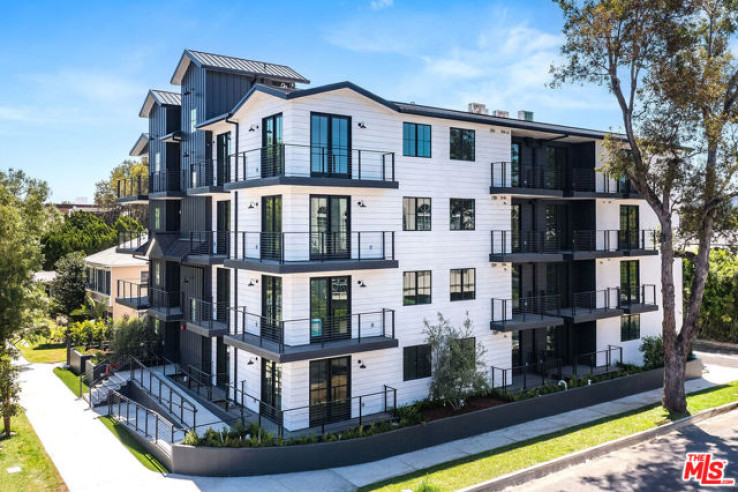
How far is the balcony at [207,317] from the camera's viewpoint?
62.1 ft

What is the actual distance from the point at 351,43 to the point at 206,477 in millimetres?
12896

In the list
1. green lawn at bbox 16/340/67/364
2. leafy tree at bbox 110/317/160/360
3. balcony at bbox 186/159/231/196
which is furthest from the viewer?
green lawn at bbox 16/340/67/364

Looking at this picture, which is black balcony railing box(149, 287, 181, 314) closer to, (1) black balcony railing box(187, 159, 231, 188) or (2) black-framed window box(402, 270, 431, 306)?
(1) black balcony railing box(187, 159, 231, 188)

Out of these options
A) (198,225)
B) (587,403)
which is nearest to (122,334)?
(198,225)

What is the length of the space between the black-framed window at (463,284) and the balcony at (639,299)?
7891mm

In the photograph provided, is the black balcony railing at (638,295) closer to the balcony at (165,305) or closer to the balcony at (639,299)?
the balcony at (639,299)

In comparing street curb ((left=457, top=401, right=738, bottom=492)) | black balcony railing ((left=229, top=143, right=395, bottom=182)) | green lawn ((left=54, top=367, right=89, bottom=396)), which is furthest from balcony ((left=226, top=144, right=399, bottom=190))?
green lawn ((left=54, top=367, right=89, bottom=396))

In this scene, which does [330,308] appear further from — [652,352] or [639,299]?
[639,299]

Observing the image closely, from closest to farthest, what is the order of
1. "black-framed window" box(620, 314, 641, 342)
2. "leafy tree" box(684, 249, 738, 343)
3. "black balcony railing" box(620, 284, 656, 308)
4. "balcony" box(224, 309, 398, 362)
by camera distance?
1. "balcony" box(224, 309, 398, 362)
2. "black balcony railing" box(620, 284, 656, 308)
3. "black-framed window" box(620, 314, 641, 342)
4. "leafy tree" box(684, 249, 738, 343)

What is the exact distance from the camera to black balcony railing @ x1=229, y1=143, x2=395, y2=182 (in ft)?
52.5

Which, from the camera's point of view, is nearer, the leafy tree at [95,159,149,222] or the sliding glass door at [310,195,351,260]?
the sliding glass door at [310,195,351,260]

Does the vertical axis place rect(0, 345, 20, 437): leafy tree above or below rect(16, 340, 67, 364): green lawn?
above

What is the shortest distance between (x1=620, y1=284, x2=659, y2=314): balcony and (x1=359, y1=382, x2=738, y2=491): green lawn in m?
4.82

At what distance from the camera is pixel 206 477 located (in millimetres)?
13945
